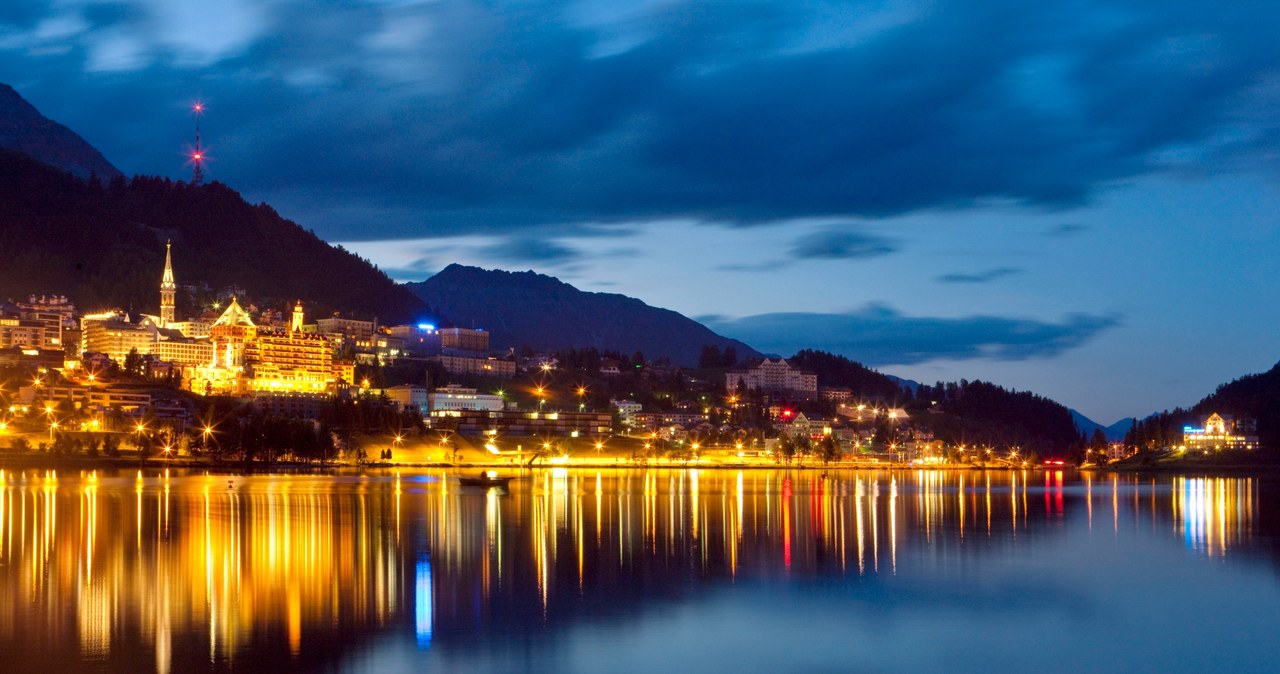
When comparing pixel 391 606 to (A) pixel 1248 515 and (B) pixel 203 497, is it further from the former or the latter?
(A) pixel 1248 515

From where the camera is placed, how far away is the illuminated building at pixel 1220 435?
504 feet

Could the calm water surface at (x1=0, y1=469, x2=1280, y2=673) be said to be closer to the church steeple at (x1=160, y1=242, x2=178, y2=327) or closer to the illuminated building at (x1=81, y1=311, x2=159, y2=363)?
the illuminated building at (x1=81, y1=311, x2=159, y2=363)

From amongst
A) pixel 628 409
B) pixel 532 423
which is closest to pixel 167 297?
pixel 628 409

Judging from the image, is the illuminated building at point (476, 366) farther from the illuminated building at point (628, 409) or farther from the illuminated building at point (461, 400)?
the illuminated building at point (461, 400)

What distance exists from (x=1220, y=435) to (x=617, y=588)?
5692 inches

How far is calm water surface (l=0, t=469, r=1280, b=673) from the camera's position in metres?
22.5

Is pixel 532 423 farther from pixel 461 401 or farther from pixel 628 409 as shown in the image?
pixel 628 409

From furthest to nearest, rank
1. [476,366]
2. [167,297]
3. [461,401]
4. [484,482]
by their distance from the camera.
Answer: [476,366], [167,297], [461,401], [484,482]

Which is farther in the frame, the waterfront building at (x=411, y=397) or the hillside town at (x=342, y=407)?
the waterfront building at (x=411, y=397)

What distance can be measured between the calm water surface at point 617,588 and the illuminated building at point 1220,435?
348 feet

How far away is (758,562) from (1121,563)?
10320mm

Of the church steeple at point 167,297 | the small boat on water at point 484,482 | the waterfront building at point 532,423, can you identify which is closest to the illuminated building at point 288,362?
the waterfront building at point 532,423

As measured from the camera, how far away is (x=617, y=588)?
30.0 m

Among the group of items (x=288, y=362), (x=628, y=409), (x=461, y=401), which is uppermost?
(x=288, y=362)
